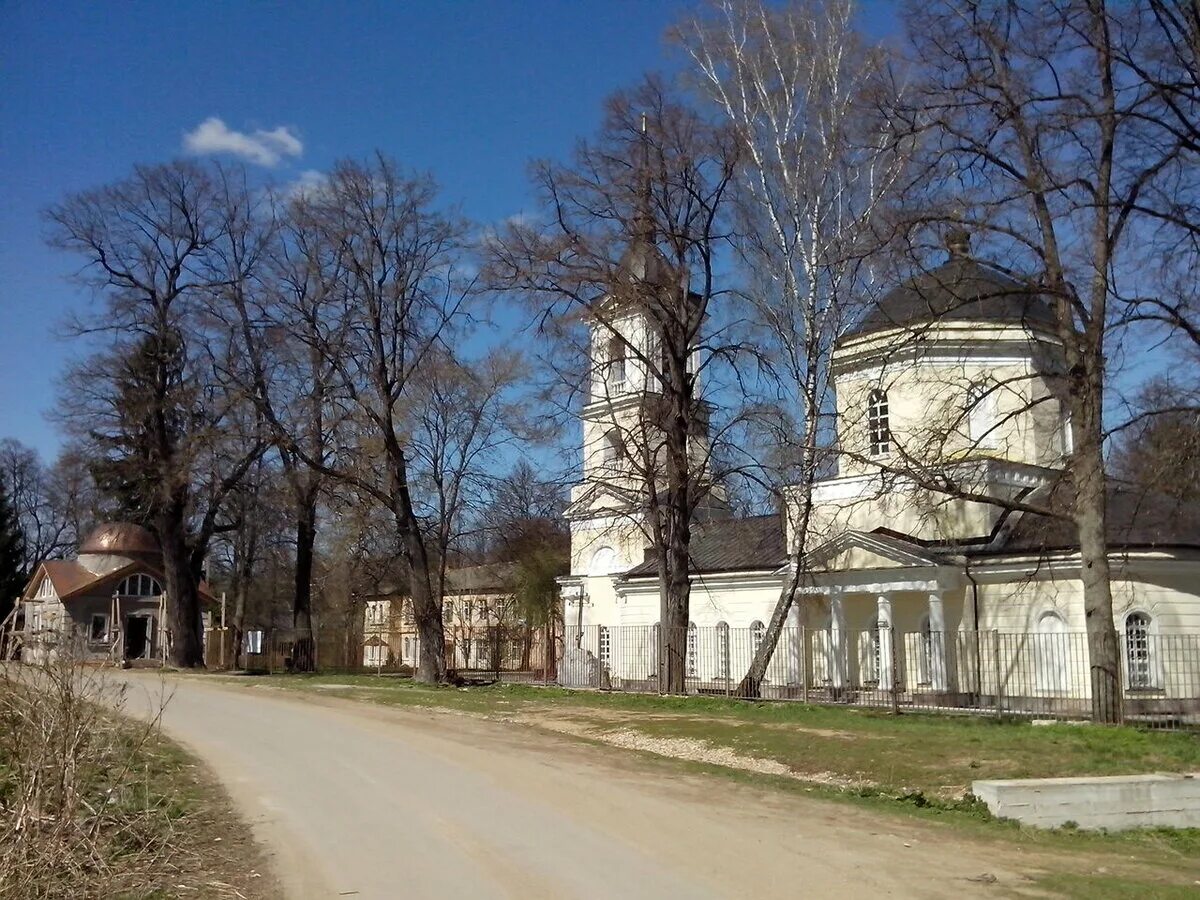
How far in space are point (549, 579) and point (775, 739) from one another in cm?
3635

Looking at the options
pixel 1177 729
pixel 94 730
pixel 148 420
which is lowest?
pixel 1177 729

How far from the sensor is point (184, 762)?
47.1ft

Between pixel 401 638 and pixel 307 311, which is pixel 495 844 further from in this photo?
pixel 401 638

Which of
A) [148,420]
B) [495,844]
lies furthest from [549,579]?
[495,844]

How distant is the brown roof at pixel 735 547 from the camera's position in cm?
3619

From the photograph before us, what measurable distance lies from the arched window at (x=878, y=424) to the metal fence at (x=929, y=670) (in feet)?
15.7

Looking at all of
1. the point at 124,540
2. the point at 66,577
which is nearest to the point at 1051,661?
the point at 124,540

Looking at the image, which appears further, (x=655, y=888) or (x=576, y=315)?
(x=576, y=315)

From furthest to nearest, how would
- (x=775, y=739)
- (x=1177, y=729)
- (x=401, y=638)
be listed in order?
(x=401, y=638) → (x=1177, y=729) → (x=775, y=739)

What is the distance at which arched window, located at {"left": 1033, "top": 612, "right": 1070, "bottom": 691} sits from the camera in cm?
2356

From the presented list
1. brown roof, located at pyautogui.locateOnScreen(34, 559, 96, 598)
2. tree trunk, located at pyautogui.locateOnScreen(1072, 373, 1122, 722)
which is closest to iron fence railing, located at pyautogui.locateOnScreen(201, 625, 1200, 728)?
tree trunk, located at pyautogui.locateOnScreen(1072, 373, 1122, 722)

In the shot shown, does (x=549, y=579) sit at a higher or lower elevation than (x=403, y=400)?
lower

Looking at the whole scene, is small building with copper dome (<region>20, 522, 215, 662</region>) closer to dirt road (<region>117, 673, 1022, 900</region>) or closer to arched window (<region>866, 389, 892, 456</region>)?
arched window (<region>866, 389, 892, 456</region>)

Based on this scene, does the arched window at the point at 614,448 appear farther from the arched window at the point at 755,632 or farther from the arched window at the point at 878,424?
the arched window at the point at 755,632
